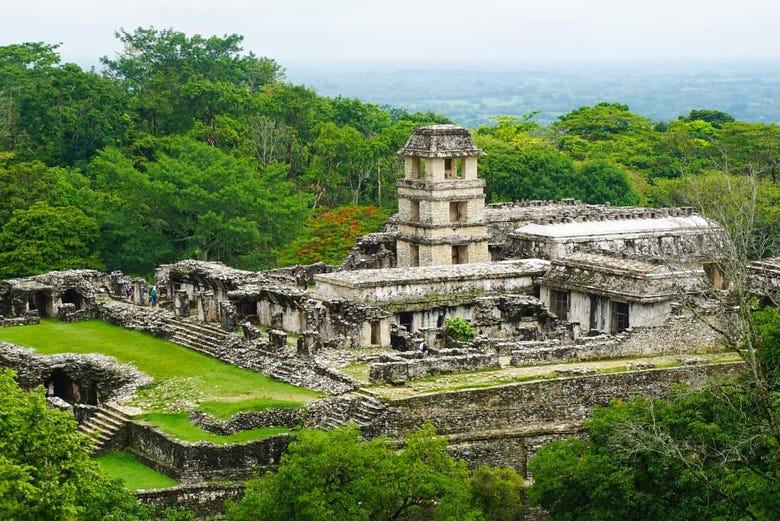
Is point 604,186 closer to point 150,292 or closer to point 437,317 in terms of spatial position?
point 150,292

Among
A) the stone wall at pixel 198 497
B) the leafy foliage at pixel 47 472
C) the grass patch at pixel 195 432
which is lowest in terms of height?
the stone wall at pixel 198 497

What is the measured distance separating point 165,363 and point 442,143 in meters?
15.4

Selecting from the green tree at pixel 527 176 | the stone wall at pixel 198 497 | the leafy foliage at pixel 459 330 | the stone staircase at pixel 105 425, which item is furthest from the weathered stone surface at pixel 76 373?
the green tree at pixel 527 176

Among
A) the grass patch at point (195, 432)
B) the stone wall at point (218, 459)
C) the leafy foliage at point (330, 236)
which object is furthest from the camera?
the leafy foliage at point (330, 236)

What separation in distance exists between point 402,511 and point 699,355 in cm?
1393

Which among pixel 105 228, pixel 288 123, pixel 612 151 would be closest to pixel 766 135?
pixel 612 151

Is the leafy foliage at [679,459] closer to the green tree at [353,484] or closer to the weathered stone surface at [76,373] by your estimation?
the green tree at [353,484]

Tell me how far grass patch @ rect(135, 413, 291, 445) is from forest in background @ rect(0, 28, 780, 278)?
52.9ft

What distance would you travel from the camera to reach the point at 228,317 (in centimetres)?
4741

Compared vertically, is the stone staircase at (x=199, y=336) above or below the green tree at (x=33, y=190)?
below

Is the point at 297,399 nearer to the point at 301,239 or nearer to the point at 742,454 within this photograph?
the point at 742,454

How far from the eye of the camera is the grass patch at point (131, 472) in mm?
37531

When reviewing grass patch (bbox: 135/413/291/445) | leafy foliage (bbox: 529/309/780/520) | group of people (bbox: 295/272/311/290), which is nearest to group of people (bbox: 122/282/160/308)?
group of people (bbox: 295/272/311/290)

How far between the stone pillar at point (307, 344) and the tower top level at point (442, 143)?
13.2 meters
